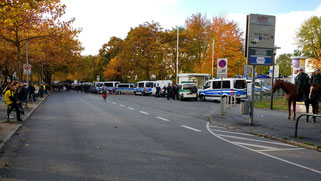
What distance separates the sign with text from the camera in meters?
11.0

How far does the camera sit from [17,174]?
5.00 m

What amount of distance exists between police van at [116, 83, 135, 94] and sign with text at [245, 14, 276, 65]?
41583 mm

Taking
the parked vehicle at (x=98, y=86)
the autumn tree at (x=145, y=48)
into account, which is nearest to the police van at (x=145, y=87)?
the autumn tree at (x=145, y=48)

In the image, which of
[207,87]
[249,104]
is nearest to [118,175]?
[249,104]

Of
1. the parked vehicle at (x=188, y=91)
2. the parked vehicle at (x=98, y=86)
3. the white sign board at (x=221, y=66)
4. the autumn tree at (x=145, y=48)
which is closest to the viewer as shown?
the white sign board at (x=221, y=66)

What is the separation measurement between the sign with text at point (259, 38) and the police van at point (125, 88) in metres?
41.6

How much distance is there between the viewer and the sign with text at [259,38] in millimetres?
10977

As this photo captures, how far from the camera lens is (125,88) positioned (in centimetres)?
5219

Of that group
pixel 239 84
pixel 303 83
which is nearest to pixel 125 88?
pixel 239 84

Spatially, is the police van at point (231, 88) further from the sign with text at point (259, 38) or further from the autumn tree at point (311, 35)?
the autumn tree at point (311, 35)

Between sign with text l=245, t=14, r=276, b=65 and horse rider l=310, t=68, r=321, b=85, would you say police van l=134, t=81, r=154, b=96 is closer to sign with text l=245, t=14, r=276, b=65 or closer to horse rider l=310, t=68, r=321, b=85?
sign with text l=245, t=14, r=276, b=65

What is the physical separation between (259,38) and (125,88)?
4227 cm

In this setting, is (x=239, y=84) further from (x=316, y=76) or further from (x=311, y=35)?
(x=311, y=35)

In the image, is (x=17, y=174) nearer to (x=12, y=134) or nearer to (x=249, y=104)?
(x=12, y=134)
